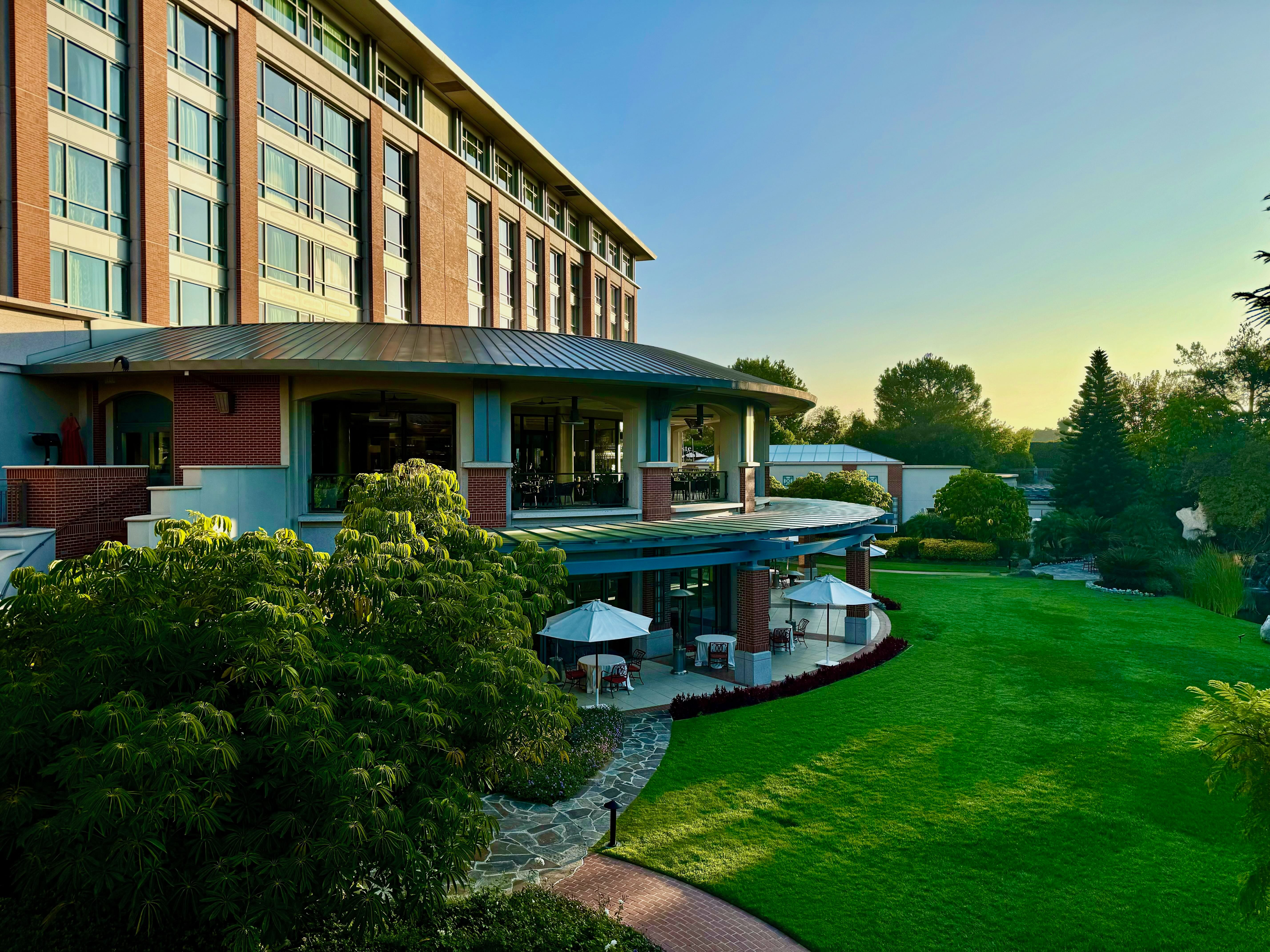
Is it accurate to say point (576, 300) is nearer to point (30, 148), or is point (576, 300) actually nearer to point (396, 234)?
point (396, 234)

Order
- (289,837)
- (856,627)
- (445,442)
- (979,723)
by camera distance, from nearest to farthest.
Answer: (289,837) < (979,723) < (445,442) < (856,627)

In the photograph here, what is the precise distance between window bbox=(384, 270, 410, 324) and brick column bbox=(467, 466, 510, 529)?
1688 centimetres

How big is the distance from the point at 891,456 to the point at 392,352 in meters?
83.1

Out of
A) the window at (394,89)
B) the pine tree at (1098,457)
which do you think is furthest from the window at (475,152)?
the pine tree at (1098,457)

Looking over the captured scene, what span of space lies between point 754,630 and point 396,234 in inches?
986

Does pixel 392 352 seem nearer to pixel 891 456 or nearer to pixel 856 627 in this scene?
pixel 856 627

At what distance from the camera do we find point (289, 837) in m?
5.72

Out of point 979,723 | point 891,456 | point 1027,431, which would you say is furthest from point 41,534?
point 1027,431

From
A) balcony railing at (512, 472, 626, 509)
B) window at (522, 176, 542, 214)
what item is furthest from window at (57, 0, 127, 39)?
window at (522, 176, 542, 214)

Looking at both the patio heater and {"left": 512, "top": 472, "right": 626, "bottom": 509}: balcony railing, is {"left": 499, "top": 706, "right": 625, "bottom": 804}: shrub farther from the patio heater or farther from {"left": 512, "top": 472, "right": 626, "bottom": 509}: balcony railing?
{"left": 512, "top": 472, "right": 626, "bottom": 509}: balcony railing

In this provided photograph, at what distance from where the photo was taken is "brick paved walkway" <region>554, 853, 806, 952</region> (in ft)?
27.3

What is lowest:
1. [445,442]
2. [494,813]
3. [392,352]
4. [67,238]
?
[494,813]

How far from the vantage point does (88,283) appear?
2019 centimetres

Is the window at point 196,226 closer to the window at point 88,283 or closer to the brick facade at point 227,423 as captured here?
the window at point 88,283
